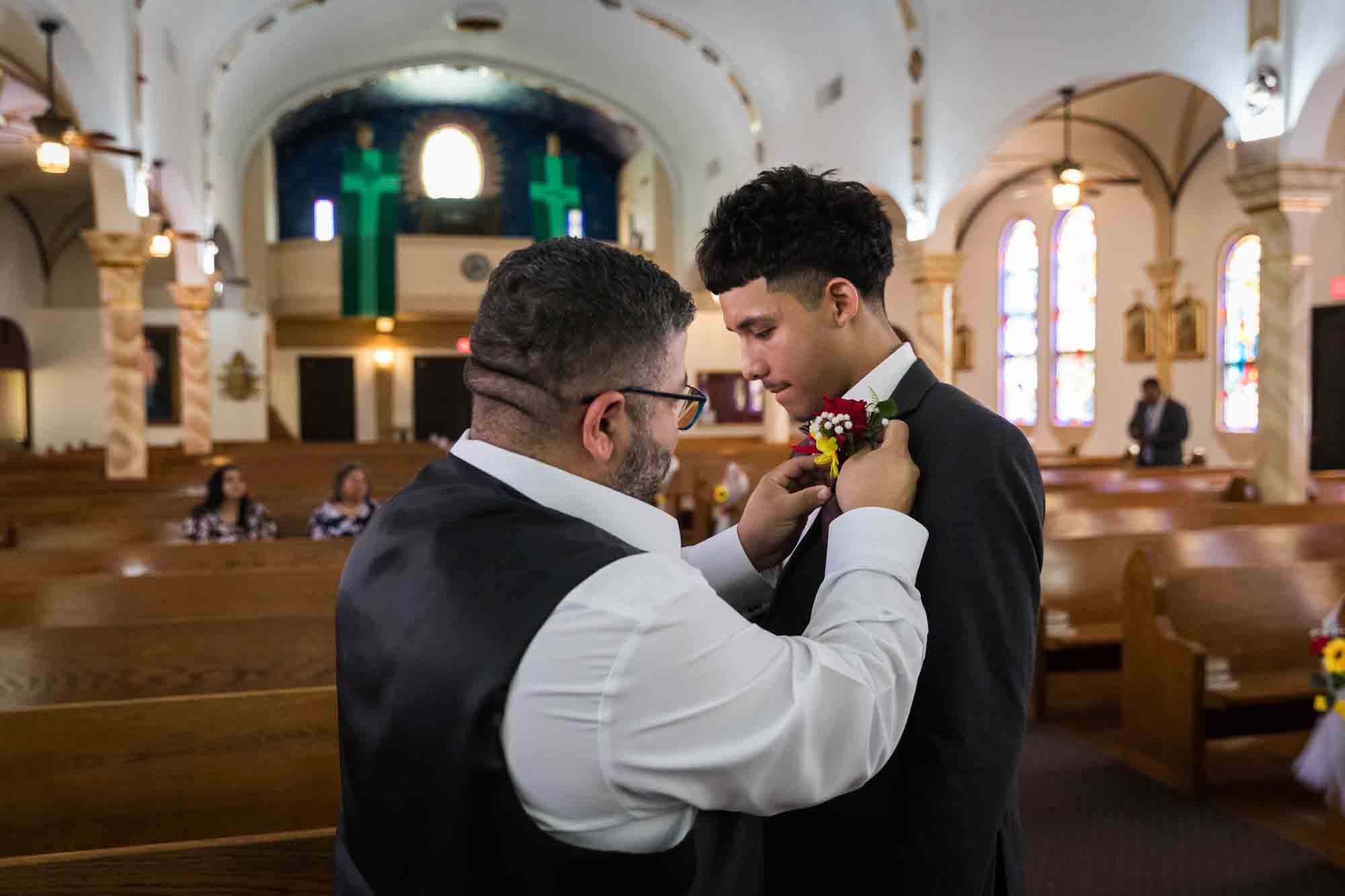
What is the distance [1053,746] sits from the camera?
5.17 meters

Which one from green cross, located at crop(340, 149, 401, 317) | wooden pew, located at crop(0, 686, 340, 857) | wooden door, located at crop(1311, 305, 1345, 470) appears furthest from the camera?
green cross, located at crop(340, 149, 401, 317)

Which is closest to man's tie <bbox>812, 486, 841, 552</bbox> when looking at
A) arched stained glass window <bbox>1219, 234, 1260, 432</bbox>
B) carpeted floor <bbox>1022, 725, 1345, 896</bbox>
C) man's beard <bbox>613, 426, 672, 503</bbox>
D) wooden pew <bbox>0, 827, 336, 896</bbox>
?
man's beard <bbox>613, 426, 672, 503</bbox>

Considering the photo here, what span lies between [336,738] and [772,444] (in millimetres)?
12685

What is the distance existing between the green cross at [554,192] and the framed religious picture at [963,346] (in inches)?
347

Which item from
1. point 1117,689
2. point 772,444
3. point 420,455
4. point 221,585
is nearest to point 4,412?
point 420,455

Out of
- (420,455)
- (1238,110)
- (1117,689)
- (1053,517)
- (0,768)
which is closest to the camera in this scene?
(0,768)

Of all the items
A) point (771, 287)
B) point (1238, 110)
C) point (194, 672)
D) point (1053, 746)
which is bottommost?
point (1053, 746)

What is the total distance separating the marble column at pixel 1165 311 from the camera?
50.3 ft

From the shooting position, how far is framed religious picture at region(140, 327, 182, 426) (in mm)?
21391

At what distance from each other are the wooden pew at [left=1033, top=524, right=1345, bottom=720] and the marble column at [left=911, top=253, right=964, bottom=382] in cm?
647

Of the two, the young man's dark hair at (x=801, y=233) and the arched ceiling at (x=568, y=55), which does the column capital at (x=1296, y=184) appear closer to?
the arched ceiling at (x=568, y=55)

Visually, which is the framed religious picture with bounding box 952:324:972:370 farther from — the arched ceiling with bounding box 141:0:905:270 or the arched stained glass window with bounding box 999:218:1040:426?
the arched ceiling with bounding box 141:0:905:270

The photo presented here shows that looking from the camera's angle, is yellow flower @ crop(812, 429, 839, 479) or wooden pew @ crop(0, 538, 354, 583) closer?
yellow flower @ crop(812, 429, 839, 479)

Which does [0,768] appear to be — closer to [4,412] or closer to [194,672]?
[194,672]
